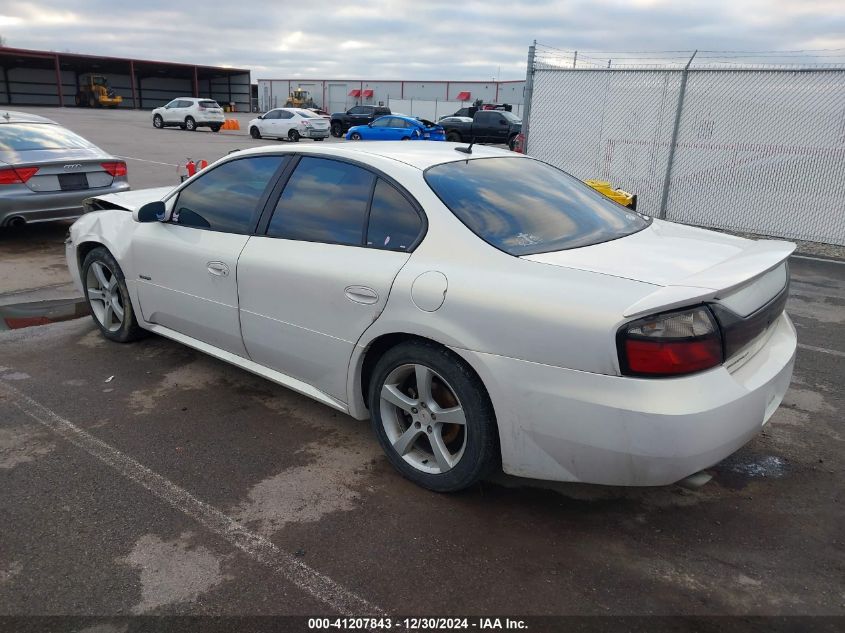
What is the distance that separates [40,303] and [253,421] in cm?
344

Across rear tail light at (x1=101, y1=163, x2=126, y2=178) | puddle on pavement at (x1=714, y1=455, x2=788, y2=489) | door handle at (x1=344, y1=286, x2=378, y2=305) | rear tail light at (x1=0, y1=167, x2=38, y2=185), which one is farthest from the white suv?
puddle on pavement at (x1=714, y1=455, x2=788, y2=489)

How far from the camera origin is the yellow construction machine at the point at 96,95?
50987 millimetres

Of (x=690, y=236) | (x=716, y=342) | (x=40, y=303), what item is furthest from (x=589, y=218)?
(x=40, y=303)

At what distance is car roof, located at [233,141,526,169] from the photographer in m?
3.47

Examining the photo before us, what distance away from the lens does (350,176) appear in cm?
346

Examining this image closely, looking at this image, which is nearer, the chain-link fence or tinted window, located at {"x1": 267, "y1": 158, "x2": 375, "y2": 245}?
tinted window, located at {"x1": 267, "y1": 158, "x2": 375, "y2": 245}

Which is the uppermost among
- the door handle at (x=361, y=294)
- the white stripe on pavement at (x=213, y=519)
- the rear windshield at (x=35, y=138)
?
the rear windshield at (x=35, y=138)

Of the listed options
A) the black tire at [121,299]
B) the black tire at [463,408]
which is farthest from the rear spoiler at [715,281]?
the black tire at [121,299]

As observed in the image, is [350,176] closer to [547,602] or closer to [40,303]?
[547,602]

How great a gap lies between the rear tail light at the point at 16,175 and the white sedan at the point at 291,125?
2249 cm

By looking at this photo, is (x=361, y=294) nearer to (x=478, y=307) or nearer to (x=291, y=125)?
(x=478, y=307)

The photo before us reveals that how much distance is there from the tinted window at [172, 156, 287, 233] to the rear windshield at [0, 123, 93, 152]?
4.87m

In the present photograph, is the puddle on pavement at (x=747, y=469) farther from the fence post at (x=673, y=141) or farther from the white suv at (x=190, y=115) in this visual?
the white suv at (x=190, y=115)

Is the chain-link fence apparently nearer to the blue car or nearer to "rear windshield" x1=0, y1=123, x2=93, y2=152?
"rear windshield" x1=0, y1=123, x2=93, y2=152
